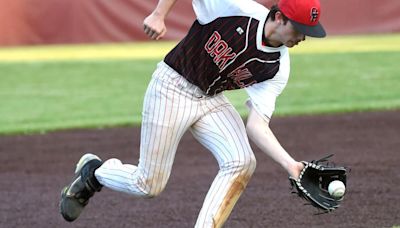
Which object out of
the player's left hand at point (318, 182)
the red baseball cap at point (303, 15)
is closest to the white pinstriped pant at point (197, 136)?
the player's left hand at point (318, 182)

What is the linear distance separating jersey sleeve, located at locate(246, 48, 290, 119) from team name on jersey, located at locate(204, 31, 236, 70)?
22 cm

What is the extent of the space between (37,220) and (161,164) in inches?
58.1

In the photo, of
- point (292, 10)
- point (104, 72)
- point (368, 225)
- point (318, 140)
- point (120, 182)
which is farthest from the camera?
point (104, 72)

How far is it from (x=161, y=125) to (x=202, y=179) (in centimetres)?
268

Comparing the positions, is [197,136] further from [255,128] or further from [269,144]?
[269,144]

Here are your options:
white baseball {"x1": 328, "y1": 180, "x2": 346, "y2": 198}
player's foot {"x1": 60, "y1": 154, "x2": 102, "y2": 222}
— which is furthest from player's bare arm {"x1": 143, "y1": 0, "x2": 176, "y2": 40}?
player's foot {"x1": 60, "y1": 154, "x2": 102, "y2": 222}

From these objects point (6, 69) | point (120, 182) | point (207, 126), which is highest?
point (207, 126)

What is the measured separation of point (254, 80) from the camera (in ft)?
15.7

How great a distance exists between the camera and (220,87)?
4961 mm

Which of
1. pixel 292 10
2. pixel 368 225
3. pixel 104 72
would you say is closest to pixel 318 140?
pixel 368 225

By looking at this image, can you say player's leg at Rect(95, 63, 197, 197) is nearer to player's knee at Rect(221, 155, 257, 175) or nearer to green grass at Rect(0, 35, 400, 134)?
player's knee at Rect(221, 155, 257, 175)

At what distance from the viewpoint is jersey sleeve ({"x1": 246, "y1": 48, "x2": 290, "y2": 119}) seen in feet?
15.5

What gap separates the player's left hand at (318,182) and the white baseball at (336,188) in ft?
0.18

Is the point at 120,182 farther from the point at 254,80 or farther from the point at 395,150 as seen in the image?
the point at 395,150
